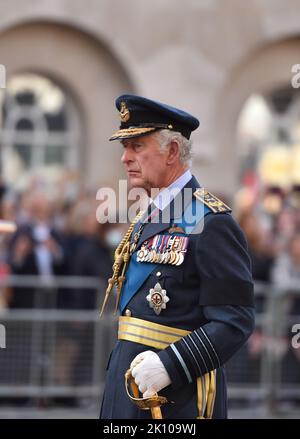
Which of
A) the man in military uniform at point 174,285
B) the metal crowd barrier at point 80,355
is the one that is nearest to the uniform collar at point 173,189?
the man in military uniform at point 174,285

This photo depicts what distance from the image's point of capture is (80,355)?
1123cm

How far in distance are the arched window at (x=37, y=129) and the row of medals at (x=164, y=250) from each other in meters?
9.28

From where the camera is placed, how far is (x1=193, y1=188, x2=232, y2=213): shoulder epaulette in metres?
5.45

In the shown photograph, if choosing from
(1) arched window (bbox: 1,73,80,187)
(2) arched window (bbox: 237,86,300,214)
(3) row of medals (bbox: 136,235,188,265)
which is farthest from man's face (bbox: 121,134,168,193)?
(2) arched window (bbox: 237,86,300,214)

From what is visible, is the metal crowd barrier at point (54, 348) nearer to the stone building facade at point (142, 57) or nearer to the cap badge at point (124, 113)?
the stone building facade at point (142, 57)

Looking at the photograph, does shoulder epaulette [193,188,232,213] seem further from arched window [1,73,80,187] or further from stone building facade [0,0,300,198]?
stone building facade [0,0,300,198]

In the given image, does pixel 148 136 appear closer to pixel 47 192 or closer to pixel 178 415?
pixel 178 415

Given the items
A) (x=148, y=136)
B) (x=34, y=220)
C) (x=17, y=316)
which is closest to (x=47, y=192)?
(x=34, y=220)

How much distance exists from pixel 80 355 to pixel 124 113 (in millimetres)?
5811

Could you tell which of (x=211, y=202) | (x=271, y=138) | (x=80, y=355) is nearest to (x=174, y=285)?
(x=211, y=202)

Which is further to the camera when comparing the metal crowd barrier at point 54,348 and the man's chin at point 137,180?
the metal crowd barrier at point 54,348

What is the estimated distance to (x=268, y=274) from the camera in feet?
39.1

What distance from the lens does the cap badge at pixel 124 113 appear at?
5.66 metres

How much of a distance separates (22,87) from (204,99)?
222cm
